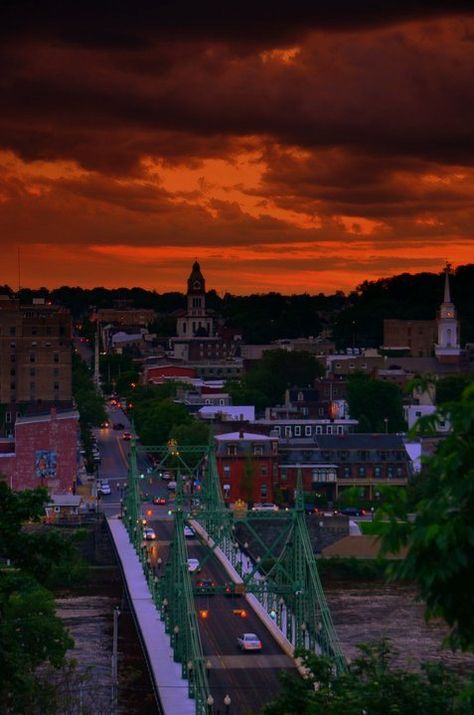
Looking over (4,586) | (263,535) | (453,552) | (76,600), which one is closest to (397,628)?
(76,600)

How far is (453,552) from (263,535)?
50.9 metres

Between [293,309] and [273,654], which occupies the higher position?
[293,309]

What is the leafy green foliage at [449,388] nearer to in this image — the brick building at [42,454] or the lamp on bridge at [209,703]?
the brick building at [42,454]

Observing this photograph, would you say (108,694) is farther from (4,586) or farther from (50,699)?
(4,586)

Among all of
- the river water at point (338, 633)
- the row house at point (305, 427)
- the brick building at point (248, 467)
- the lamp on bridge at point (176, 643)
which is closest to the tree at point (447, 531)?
the river water at point (338, 633)

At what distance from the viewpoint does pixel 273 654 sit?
1474 inches

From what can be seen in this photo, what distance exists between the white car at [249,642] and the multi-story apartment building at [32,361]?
41.2 metres

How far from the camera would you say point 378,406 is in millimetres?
82688

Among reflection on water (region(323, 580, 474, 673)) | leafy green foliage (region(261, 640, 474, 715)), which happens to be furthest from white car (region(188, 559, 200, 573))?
leafy green foliage (region(261, 640, 474, 715))

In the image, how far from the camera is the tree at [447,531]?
1020cm

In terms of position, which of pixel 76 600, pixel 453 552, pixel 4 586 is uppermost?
pixel 453 552

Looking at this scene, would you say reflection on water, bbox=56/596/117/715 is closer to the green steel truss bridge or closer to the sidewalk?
the sidewalk

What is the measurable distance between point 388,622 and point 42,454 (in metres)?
23.2

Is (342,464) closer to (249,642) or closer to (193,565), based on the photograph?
(193,565)
